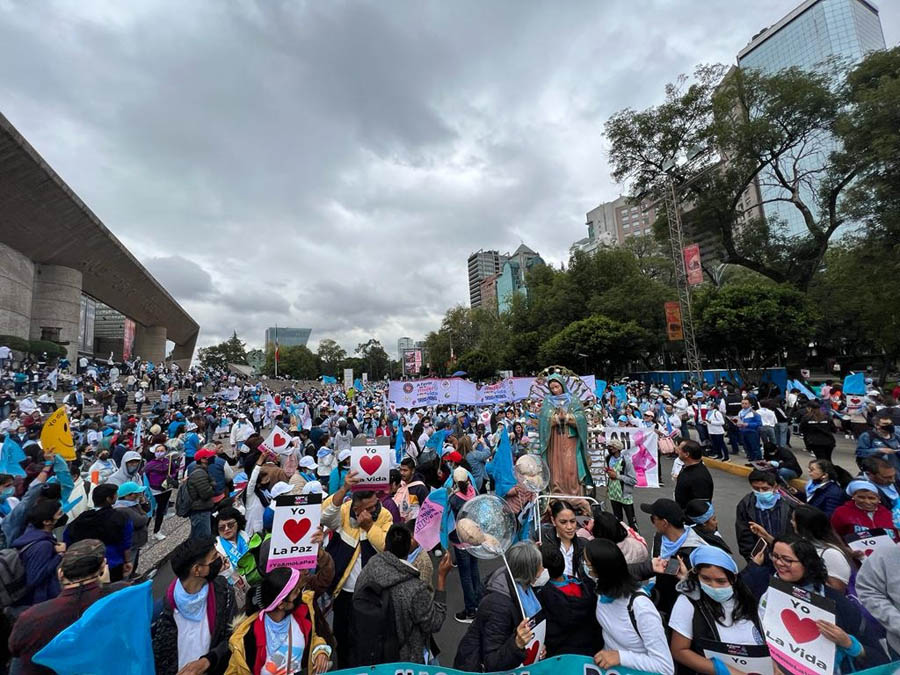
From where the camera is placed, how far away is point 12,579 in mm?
2871

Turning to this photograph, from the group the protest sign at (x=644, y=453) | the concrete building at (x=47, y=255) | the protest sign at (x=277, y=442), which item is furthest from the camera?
the concrete building at (x=47, y=255)

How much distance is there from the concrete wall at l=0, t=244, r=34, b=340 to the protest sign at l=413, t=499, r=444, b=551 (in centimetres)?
2890

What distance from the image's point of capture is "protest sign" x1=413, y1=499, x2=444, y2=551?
385 cm

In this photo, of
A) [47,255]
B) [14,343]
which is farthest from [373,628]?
[47,255]

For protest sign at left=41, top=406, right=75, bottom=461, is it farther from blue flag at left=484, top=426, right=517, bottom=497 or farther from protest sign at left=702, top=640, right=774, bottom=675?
protest sign at left=702, top=640, right=774, bottom=675

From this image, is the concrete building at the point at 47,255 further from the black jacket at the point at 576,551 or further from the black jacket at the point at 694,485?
the black jacket at the point at 694,485

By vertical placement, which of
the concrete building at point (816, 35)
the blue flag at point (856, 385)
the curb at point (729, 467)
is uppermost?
the concrete building at point (816, 35)

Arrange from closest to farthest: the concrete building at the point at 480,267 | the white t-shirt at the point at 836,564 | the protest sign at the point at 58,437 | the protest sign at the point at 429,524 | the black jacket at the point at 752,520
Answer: the white t-shirt at the point at 836,564 < the black jacket at the point at 752,520 < the protest sign at the point at 429,524 < the protest sign at the point at 58,437 < the concrete building at the point at 480,267

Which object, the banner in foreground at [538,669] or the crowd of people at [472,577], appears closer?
the banner in foreground at [538,669]

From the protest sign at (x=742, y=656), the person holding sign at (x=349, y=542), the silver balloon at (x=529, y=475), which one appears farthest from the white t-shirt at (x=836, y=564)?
the person holding sign at (x=349, y=542)

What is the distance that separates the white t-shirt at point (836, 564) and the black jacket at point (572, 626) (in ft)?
5.29

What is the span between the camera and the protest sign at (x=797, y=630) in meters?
1.99

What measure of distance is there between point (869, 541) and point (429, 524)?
3331mm

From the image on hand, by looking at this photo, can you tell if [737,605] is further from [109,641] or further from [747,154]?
[747,154]
